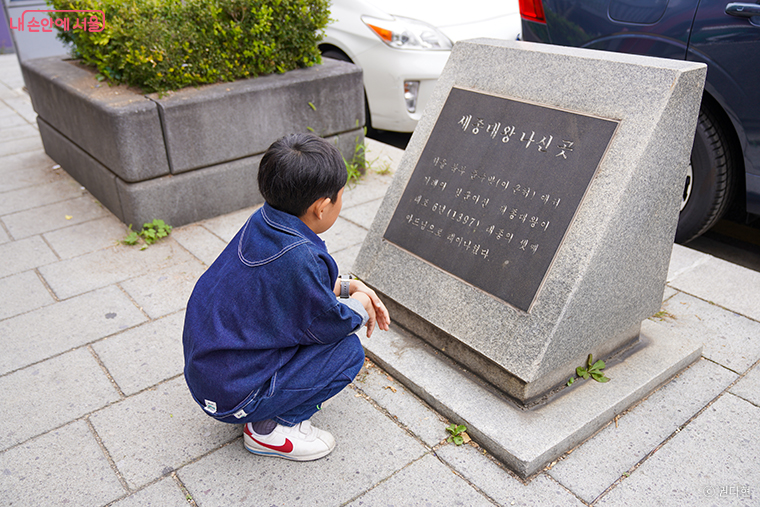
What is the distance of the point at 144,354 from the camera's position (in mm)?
2775

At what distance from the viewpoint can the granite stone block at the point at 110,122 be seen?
3.63 m

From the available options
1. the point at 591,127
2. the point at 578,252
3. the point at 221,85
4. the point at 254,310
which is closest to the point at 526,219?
the point at 578,252

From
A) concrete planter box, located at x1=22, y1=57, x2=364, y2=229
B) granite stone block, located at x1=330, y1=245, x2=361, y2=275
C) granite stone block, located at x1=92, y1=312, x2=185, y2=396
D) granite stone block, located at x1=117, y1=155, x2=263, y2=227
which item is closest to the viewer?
granite stone block, located at x1=92, y1=312, x2=185, y2=396

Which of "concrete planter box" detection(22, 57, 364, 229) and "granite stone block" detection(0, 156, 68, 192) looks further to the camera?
"granite stone block" detection(0, 156, 68, 192)

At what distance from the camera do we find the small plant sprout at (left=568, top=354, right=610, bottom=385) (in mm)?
2469

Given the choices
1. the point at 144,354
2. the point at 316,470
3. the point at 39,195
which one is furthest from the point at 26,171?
the point at 316,470

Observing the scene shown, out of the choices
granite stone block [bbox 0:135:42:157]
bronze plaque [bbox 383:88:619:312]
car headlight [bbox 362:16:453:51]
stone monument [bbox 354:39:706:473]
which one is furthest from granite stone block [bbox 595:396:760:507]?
granite stone block [bbox 0:135:42:157]

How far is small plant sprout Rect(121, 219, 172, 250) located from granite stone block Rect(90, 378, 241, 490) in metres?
1.55

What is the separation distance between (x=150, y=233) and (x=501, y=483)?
9.18 ft

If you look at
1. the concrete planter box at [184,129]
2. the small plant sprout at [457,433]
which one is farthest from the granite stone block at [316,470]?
the concrete planter box at [184,129]

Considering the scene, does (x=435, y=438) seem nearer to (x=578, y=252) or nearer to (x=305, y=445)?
(x=305, y=445)

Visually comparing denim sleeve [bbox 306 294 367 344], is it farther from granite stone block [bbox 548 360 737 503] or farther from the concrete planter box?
the concrete planter box

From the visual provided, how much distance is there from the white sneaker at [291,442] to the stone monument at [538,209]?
73 centimetres

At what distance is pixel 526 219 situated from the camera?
7.80 ft
